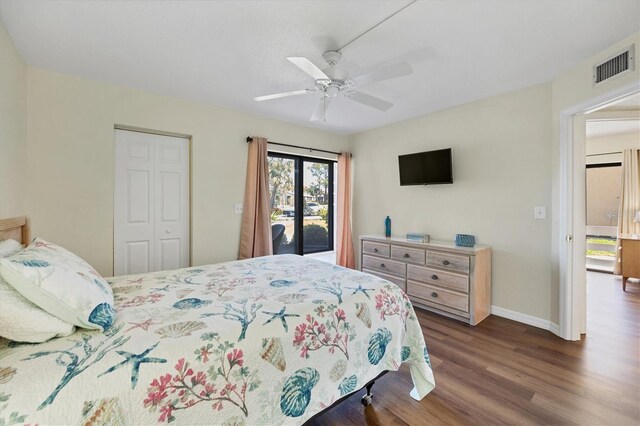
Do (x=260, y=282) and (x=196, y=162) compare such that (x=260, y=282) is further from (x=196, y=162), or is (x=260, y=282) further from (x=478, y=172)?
(x=478, y=172)

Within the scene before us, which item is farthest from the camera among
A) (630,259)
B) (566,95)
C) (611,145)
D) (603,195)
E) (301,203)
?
(603,195)

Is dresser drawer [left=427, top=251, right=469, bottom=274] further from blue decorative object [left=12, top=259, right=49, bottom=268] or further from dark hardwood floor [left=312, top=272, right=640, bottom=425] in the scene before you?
blue decorative object [left=12, top=259, right=49, bottom=268]

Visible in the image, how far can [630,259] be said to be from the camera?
4.04m

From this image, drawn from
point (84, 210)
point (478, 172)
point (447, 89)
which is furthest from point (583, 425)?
point (84, 210)

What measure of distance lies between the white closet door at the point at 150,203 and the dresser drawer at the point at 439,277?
2.75 m

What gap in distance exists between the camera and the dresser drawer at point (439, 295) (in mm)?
2967

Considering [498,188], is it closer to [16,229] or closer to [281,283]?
[281,283]

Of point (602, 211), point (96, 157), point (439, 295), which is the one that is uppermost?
point (96, 157)

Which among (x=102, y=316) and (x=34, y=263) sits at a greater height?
(x=34, y=263)

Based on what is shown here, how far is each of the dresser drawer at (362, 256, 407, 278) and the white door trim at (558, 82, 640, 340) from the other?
1.53 m

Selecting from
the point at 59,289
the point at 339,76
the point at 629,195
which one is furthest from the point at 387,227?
the point at 629,195

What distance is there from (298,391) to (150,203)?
2676 millimetres

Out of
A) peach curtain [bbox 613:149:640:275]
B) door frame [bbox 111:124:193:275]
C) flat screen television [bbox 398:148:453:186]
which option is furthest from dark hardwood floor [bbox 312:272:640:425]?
peach curtain [bbox 613:149:640:275]

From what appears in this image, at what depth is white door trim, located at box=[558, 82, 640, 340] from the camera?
2568mm
